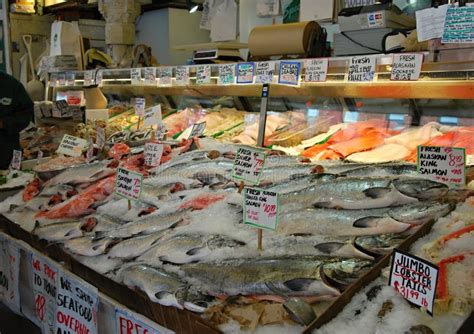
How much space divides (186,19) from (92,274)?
7.83 meters

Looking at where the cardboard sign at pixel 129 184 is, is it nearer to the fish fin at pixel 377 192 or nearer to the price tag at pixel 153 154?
the price tag at pixel 153 154

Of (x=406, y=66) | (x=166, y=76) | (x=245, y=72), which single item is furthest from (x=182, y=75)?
(x=406, y=66)

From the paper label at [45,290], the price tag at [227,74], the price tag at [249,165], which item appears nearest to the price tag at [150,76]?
the price tag at [227,74]

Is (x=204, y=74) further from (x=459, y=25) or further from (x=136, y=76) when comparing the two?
(x=459, y=25)

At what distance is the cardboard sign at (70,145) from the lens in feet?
13.7

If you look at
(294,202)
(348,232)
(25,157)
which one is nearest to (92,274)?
(294,202)

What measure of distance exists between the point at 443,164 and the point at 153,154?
2028 mm

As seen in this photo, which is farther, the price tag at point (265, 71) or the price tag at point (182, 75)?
the price tag at point (182, 75)

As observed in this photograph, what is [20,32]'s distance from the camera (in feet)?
33.8

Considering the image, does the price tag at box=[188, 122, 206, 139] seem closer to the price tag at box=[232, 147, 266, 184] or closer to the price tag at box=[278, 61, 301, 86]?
the price tag at box=[278, 61, 301, 86]

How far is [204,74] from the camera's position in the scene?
14.1ft

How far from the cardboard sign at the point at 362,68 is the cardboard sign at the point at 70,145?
7.59 feet

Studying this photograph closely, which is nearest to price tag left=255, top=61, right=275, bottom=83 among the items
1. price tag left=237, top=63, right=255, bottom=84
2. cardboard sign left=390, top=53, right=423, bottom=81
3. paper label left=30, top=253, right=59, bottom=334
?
price tag left=237, top=63, right=255, bottom=84

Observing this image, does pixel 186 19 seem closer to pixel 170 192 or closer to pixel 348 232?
pixel 170 192
